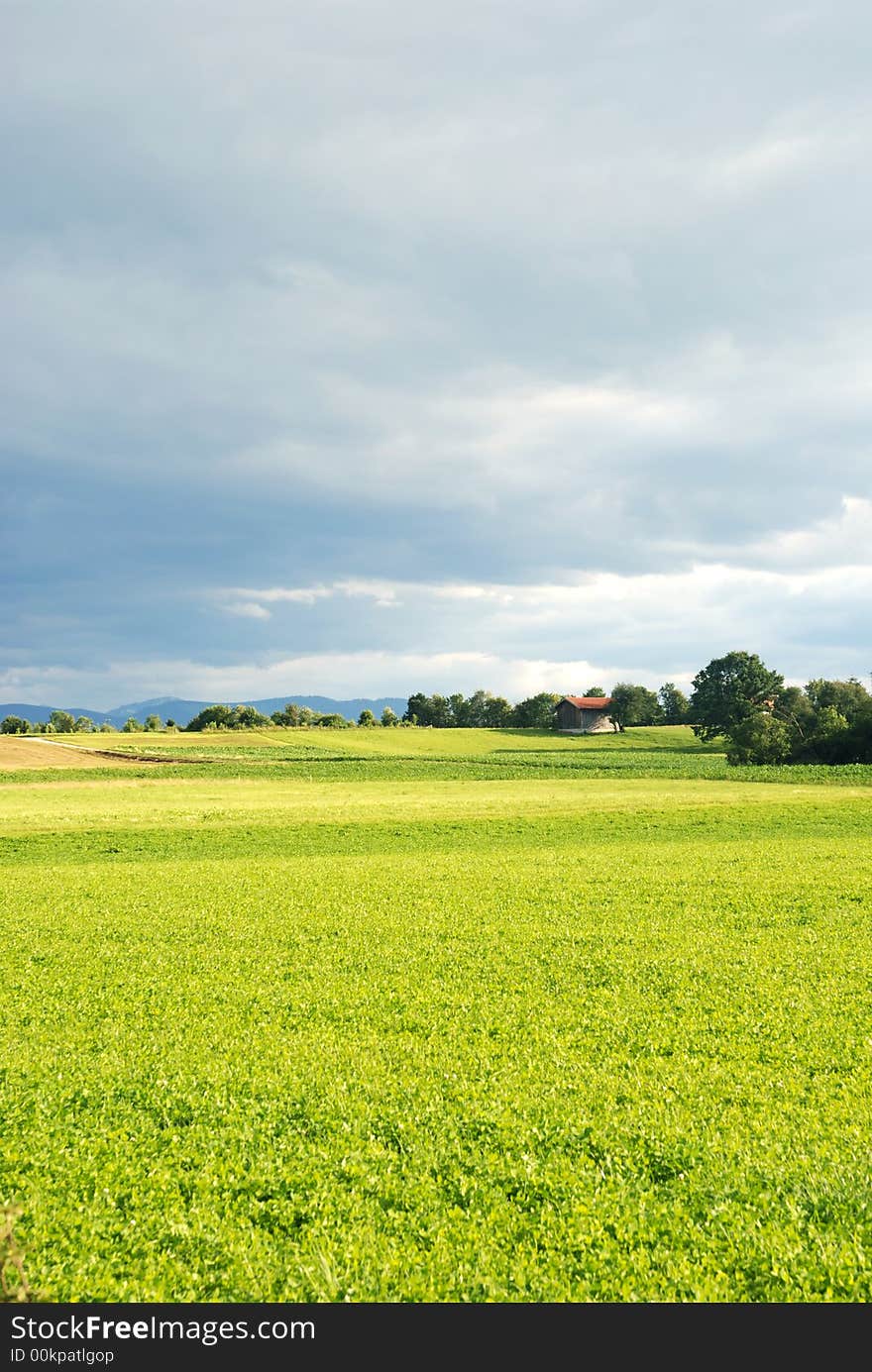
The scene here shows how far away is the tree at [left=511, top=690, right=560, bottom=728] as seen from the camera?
168875mm

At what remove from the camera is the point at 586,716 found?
494 feet

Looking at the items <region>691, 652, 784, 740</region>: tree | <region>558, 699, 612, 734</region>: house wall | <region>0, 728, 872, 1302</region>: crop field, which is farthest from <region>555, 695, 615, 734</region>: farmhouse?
<region>0, 728, 872, 1302</region>: crop field

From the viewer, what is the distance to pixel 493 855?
85.0ft

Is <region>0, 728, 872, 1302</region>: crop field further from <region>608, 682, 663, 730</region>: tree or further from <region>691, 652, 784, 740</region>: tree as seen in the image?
<region>608, 682, 663, 730</region>: tree

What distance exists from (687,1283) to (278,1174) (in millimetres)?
3860

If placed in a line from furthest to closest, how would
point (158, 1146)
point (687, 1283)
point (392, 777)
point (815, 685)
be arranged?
point (815, 685) < point (392, 777) < point (158, 1146) < point (687, 1283)

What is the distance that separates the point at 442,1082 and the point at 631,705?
147m

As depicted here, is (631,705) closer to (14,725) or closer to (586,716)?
(586,716)

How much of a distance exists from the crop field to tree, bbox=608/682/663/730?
130 metres

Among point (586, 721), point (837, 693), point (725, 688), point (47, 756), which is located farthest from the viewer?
point (586, 721)

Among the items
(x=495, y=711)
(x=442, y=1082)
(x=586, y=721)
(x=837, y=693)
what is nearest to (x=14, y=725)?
(x=495, y=711)

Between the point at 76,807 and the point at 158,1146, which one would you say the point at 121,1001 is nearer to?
the point at 158,1146
